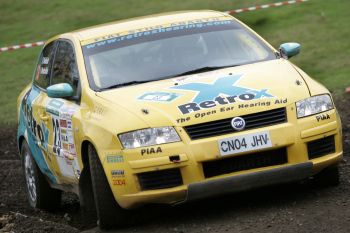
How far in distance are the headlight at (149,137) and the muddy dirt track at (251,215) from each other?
2.15 feet

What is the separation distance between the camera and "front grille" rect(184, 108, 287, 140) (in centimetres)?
736

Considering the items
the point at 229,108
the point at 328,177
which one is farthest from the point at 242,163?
the point at 328,177

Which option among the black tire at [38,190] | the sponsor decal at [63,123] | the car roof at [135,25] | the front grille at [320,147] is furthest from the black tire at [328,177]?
the black tire at [38,190]

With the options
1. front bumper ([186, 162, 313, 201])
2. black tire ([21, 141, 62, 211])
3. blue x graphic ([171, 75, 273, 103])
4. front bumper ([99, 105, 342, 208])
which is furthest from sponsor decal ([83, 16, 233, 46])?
front bumper ([186, 162, 313, 201])

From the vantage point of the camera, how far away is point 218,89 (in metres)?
7.76

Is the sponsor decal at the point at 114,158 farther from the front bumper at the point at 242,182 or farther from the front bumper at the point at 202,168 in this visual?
the front bumper at the point at 242,182

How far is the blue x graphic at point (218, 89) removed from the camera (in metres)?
7.64

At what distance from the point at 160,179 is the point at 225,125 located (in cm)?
61

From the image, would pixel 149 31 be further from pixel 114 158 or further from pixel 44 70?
pixel 114 158

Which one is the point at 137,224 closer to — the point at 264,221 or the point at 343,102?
the point at 264,221

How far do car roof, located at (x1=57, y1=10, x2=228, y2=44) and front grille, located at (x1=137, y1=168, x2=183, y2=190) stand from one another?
6.78ft

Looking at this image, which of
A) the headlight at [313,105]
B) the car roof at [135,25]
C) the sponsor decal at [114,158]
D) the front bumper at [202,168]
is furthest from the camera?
the car roof at [135,25]

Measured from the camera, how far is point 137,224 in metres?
7.84

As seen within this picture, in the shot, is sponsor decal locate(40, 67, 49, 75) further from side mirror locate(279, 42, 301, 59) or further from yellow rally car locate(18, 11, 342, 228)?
side mirror locate(279, 42, 301, 59)
